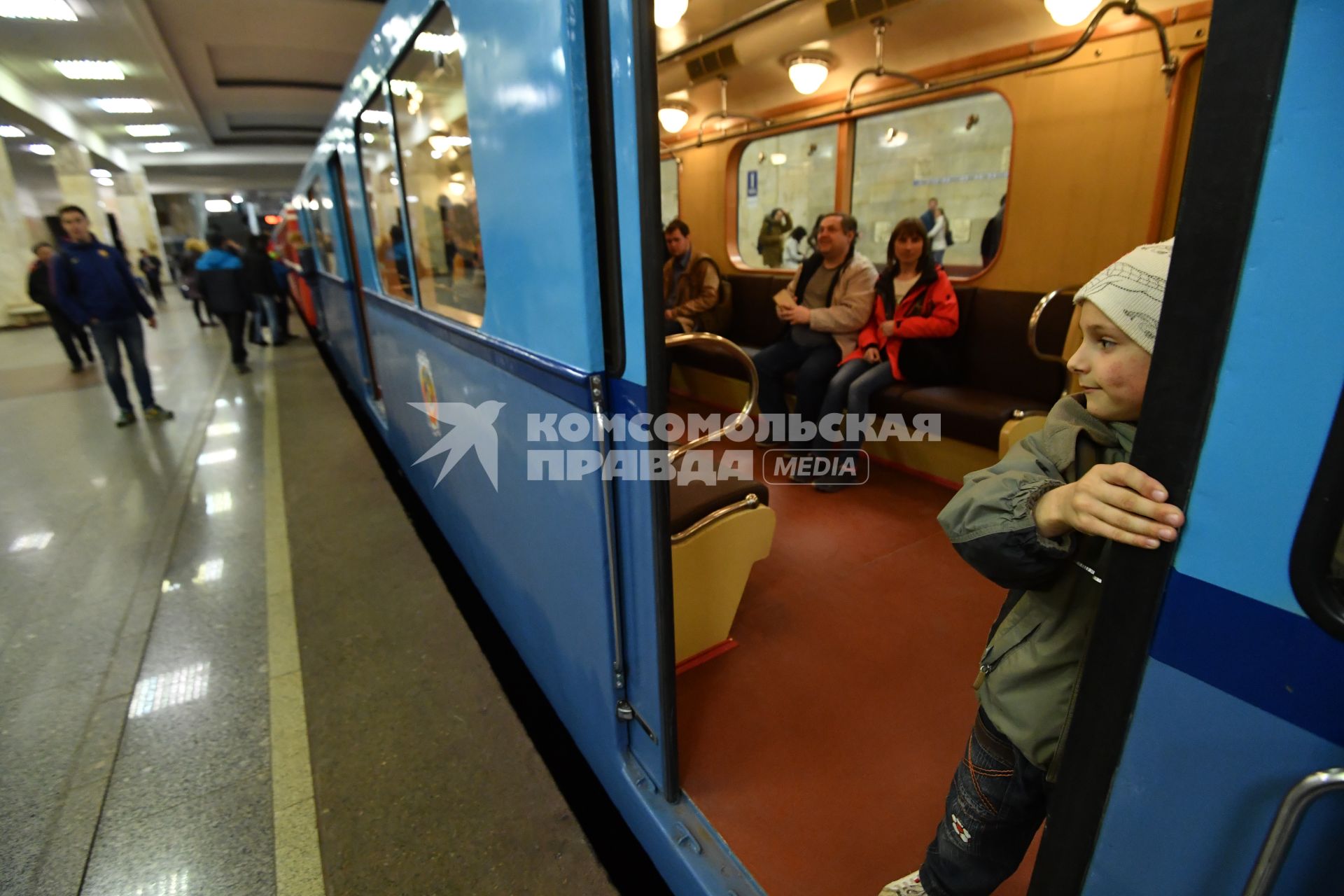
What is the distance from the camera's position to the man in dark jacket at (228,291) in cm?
800

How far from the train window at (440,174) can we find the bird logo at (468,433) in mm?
307

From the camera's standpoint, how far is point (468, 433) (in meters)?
2.38

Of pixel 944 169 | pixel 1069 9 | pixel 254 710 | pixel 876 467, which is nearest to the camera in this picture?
pixel 254 710

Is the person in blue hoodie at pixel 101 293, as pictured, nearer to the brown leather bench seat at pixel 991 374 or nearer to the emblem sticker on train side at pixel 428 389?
the emblem sticker on train side at pixel 428 389

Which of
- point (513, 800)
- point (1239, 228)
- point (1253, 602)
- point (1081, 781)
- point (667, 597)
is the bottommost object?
point (513, 800)

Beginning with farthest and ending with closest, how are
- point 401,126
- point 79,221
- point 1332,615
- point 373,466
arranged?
point 79,221, point 373,466, point 401,126, point 1332,615

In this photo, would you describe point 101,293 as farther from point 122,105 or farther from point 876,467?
point 122,105

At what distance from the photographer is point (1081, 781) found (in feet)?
2.48

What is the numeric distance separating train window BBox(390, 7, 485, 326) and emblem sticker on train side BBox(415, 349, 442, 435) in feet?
0.93

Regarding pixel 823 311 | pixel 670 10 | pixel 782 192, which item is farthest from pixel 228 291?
pixel 823 311

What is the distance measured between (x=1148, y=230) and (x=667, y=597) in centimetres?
318

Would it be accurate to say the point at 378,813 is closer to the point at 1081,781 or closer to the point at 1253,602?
the point at 1081,781

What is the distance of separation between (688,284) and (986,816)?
4.81m

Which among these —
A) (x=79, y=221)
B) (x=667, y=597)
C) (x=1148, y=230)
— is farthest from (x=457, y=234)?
(x=79, y=221)
